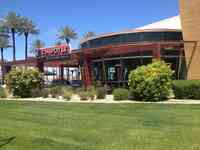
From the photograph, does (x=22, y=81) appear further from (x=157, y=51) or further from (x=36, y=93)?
(x=157, y=51)

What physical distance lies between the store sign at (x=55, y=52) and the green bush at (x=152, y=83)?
14238mm

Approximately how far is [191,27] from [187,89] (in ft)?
23.9

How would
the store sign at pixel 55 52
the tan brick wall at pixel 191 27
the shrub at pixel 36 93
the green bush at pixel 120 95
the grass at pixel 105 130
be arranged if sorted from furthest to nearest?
the store sign at pixel 55 52 < the shrub at pixel 36 93 < the tan brick wall at pixel 191 27 < the green bush at pixel 120 95 < the grass at pixel 105 130

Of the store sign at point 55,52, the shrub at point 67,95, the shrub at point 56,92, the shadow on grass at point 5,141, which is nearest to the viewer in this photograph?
the shadow on grass at point 5,141

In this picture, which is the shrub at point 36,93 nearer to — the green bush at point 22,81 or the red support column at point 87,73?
the green bush at point 22,81

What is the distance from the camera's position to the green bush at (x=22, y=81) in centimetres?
2852

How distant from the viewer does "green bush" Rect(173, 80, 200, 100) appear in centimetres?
2079

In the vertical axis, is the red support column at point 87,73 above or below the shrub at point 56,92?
above

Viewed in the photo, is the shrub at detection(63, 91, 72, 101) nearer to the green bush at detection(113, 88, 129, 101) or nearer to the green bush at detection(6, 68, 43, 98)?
the green bush at detection(113, 88, 129, 101)

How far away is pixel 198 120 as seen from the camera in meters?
12.7

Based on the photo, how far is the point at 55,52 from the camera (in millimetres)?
36312

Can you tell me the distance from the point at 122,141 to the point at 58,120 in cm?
472

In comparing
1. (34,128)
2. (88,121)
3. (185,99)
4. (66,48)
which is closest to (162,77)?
(185,99)

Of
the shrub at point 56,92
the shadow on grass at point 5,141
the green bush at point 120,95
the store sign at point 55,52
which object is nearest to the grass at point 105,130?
the shadow on grass at point 5,141
